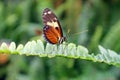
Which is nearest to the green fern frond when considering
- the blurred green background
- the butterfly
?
the butterfly

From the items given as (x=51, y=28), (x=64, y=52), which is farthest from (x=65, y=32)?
(x=64, y=52)

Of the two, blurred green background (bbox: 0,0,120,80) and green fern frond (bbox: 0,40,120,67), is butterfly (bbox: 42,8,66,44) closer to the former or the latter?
green fern frond (bbox: 0,40,120,67)

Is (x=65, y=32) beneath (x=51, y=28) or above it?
above

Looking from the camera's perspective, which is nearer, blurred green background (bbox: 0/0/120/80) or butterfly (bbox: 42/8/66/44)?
butterfly (bbox: 42/8/66/44)

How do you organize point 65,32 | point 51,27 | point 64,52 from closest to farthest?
point 64,52 → point 51,27 → point 65,32

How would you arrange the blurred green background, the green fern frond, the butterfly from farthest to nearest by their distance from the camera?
the blurred green background → the butterfly → the green fern frond

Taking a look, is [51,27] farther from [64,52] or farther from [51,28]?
[64,52]

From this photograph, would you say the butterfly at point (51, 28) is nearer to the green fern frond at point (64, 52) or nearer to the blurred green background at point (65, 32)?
the green fern frond at point (64, 52)
